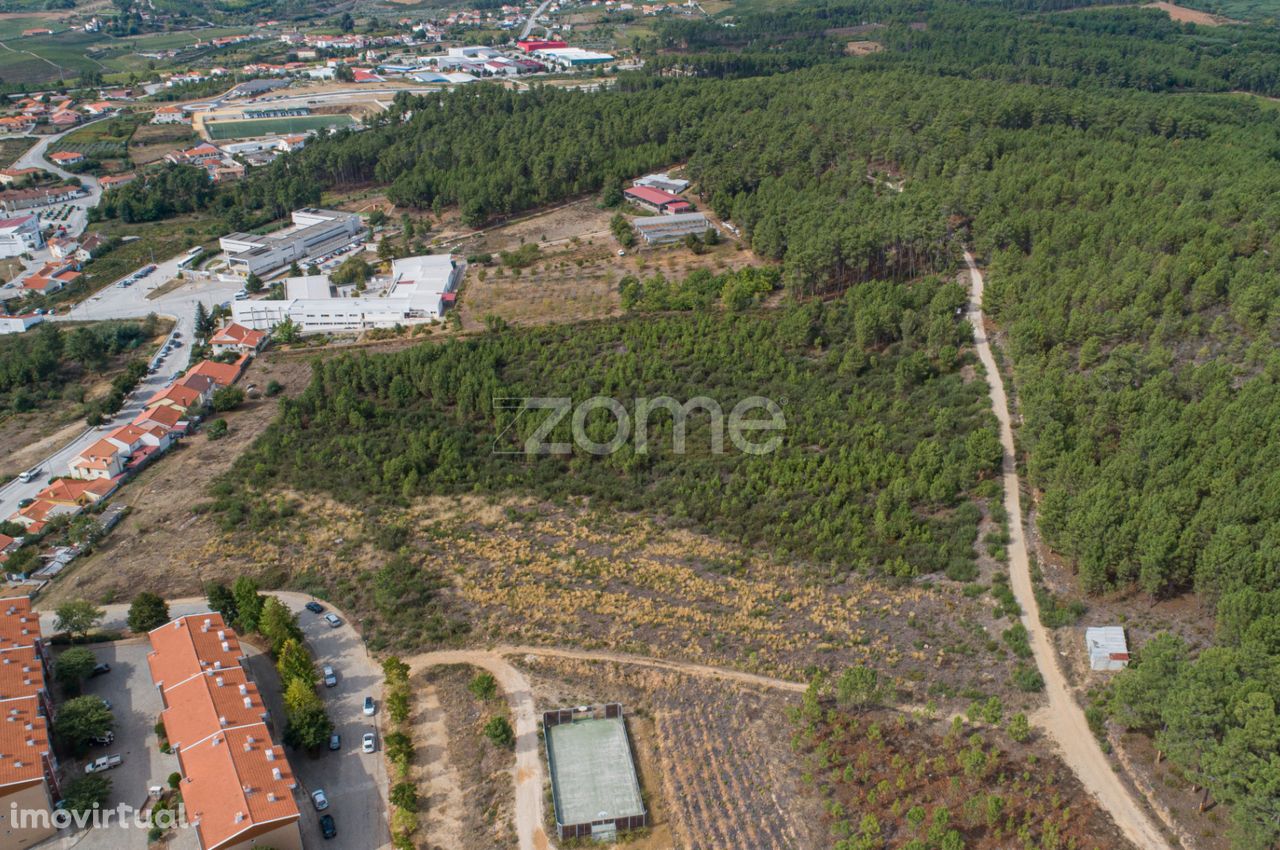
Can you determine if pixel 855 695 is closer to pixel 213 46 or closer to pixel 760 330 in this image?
pixel 760 330

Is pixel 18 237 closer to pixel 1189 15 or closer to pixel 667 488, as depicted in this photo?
pixel 667 488

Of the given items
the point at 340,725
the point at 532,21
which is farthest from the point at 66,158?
the point at 532,21

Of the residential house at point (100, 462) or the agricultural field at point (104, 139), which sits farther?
the agricultural field at point (104, 139)

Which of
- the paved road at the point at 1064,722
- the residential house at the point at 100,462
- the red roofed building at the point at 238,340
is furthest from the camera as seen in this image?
the red roofed building at the point at 238,340

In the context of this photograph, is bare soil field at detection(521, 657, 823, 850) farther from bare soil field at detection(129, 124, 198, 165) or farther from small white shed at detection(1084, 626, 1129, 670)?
bare soil field at detection(129, 124, 198, 165)

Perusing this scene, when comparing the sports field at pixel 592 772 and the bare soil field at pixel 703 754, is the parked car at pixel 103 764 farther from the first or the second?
the sports field at pixel 592 772

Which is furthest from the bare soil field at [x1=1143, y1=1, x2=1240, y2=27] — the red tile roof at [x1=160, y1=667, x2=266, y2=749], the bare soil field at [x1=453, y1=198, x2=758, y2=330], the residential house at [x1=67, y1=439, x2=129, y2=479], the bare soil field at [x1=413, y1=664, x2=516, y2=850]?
the red tile roof at [x1=160, y1=667, x2=266, y2=749]

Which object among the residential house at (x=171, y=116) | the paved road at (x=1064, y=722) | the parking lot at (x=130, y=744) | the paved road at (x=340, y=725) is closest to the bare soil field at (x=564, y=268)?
the paved road at (x=340, y=725)
